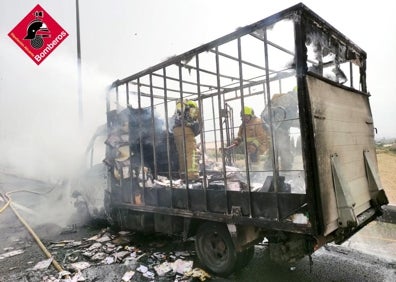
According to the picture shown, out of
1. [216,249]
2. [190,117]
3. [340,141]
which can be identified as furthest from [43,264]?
[340,141]

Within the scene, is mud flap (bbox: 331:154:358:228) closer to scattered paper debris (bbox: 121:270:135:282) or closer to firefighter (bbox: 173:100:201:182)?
firefighter (bbox: 173:100:201:182)

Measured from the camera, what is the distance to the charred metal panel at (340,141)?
281 centimetres

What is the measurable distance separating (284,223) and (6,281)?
160 inches

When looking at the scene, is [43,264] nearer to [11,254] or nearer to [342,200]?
[11,254]

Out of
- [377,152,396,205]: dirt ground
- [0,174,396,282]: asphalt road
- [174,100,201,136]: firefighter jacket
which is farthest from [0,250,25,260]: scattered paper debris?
[377,152,396,205]: dirt ground

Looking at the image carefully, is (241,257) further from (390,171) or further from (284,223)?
(390,171)

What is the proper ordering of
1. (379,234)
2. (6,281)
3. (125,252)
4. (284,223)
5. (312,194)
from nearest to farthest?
(312,194), (284,223), (6,281), (125,252), (379,234)

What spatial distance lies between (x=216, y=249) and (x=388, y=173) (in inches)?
470

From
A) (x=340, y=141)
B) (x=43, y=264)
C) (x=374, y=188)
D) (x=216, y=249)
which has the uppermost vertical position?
(x=340, y=141)

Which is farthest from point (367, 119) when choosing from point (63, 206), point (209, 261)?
point (63, 206)

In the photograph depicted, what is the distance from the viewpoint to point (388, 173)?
12.5 metres

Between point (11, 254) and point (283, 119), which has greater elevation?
point (283, 119)

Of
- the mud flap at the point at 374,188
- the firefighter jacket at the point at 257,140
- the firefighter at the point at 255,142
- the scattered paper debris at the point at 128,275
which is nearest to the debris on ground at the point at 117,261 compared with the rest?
the scattered paper debris at the point at 128,275

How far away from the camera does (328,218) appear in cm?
277
